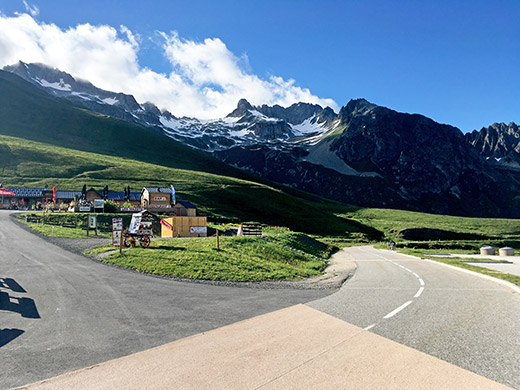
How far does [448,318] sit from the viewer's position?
10.3 meters

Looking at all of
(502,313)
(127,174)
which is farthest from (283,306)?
(127,174)

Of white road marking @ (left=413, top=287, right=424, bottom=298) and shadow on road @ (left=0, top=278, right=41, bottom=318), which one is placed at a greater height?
shadow on road @ (left=0, top=278, right=41, bottom=318)

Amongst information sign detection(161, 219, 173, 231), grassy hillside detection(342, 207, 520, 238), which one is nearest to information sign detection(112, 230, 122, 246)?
information sign detection(161, 219, 173, 231)

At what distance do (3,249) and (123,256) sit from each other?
12.0 metres

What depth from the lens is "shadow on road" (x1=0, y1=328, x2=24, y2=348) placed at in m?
8.34

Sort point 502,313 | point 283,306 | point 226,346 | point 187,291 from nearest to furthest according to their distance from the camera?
point 226,346, point 502,313, point 283,306, point 187,291

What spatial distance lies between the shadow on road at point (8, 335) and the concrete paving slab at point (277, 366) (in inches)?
135

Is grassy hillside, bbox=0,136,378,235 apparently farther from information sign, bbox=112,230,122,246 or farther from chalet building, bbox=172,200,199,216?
information sign, bbox=112,230,122,246

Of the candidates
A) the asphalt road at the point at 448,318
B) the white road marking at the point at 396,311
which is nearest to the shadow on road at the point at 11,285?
the asphalt road at the point at 448,318

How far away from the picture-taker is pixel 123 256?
867 inches

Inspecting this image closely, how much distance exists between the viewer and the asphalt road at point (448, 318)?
7187mm

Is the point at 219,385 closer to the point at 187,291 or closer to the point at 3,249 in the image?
the point at 187,291

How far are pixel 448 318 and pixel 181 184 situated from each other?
118980 millimetres

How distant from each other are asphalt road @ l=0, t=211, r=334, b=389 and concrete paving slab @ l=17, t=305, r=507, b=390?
86cm
